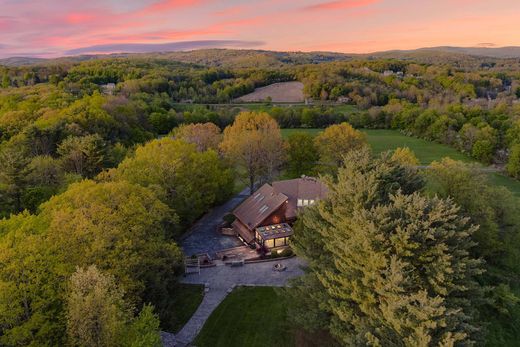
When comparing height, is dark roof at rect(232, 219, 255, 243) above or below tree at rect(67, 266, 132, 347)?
below

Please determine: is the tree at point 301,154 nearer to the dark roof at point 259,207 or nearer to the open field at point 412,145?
the dark roof at point 259,207

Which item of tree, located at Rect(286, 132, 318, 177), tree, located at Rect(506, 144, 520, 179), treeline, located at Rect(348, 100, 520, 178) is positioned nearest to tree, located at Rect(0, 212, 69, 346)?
tree, located at Rect(286, 132, 318, 177)

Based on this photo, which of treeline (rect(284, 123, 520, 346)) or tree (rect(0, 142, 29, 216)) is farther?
tree (rect(0, 142, 29, 216))

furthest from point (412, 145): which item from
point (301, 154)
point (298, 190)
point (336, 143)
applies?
point (298, 190)

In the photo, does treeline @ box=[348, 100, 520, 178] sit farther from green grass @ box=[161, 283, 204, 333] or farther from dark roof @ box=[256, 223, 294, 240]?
green grass @ box=[161, 283, 204, 333]

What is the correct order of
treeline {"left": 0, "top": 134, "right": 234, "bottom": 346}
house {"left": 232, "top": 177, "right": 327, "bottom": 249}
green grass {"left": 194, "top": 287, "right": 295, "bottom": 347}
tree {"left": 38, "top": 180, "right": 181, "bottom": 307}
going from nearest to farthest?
treeline {"left": 0, "top": 134, "right": 234, "bottom": 346}
tree {"left": 38, "top": 180, "right": 181, "bottom": 307}
green grass {"left": 194, "top": 287, "right": 295, "bottom": 347}
house {"left": 232, "top": 177, "right": 327, "bottom": 249}

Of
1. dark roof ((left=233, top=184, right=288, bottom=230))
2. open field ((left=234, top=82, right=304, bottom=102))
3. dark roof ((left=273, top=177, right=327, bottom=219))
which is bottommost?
dark roof ((left=233, top=184, right=288, bottom=230))

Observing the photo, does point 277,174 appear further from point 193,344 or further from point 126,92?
point 126,92

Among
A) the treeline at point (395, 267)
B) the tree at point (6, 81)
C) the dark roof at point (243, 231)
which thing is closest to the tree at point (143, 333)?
the treeline at point (395, 267)

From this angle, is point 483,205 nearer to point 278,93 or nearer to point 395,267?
point 395,267
